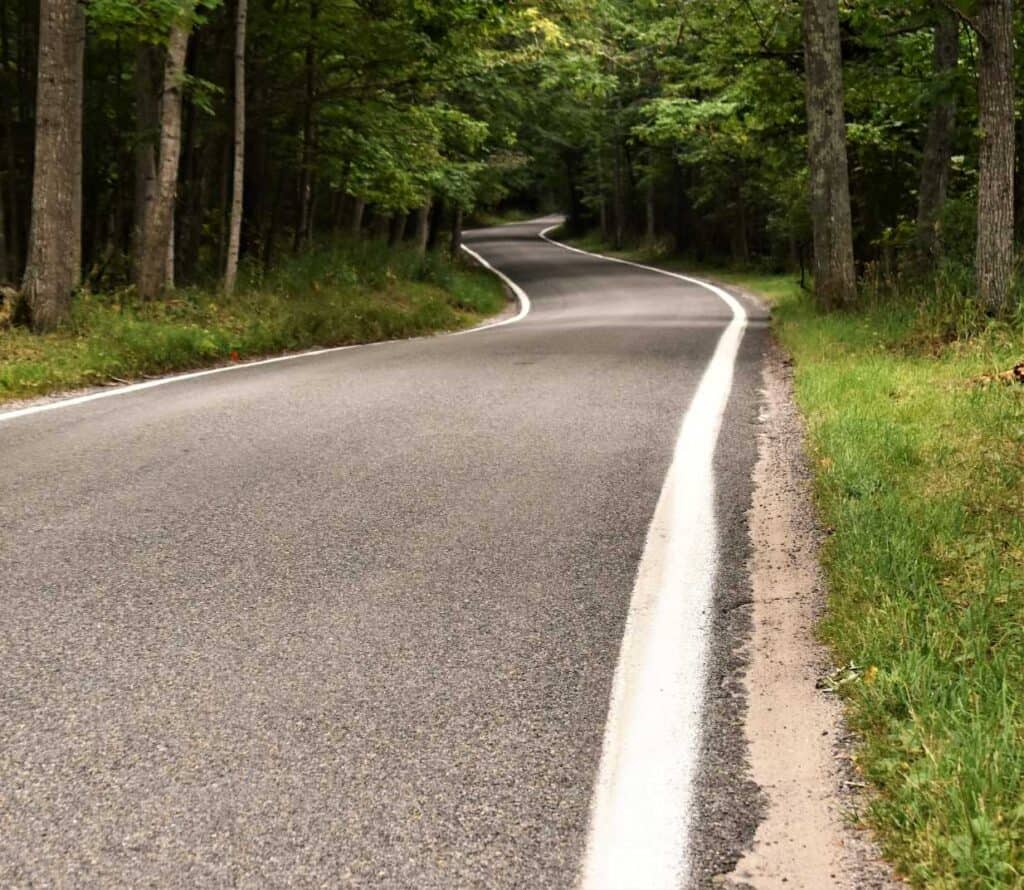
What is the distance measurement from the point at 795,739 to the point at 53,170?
34.5 ft

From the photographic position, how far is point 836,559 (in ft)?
13.7

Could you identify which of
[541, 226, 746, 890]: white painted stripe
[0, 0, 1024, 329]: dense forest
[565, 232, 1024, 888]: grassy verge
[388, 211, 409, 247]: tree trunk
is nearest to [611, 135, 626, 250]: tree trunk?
[388, 211, 409, 247]: tree trunk

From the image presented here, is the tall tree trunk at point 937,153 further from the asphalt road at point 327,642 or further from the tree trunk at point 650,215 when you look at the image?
the tree trunk at point 650,215

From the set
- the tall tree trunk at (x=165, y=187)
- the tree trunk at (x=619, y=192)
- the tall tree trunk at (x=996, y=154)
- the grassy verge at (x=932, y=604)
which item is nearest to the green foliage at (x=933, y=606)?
the grassy verge at (x=932, y=604)

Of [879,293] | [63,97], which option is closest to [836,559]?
[63,97]

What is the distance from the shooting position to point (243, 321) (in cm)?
1338

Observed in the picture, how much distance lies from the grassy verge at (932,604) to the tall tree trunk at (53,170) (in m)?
7.75

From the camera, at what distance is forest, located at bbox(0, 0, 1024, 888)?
3.24m

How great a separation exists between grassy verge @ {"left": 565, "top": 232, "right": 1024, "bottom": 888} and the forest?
1 cm

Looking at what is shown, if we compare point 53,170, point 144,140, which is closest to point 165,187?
point 144,140

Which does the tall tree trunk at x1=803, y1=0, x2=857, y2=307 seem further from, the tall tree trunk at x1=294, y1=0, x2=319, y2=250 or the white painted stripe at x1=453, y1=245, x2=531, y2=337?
the tall tree trunk at x1=294, y1=0, x2=319, y2=250

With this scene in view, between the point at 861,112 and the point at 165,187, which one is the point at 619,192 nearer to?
the point at 861,112

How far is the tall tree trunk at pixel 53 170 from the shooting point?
35.9 feet

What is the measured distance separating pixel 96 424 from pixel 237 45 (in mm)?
9534
